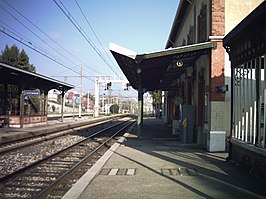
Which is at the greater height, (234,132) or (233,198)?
(234,132)

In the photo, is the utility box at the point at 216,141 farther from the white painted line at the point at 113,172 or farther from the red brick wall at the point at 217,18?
the white painted line at the point at 113,172

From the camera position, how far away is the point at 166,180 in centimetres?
782

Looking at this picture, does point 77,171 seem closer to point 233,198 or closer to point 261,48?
point 233,198

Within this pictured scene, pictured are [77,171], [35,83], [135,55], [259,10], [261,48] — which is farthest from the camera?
[35,83]

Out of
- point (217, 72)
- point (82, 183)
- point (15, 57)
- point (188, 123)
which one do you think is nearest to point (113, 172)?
point (82, 183)

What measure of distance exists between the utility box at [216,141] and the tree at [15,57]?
37.0 metres

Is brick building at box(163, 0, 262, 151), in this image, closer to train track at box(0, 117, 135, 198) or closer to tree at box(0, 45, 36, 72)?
train track at box(0, 117, 135, 198)

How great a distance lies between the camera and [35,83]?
31.3 metres

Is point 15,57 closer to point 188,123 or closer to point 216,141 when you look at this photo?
point 188,123

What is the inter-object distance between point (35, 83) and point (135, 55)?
19308 mm

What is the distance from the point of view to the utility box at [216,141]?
13.1m

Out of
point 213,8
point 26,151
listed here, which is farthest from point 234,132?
point 26,151

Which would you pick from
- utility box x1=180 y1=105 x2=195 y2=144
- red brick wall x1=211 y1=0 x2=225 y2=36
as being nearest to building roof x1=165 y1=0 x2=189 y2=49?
red brick wall x1=211 y1=0 x2=225 y2=36

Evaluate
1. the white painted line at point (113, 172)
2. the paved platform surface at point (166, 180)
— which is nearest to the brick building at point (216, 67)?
the paved platform surface at point (166, 180)
